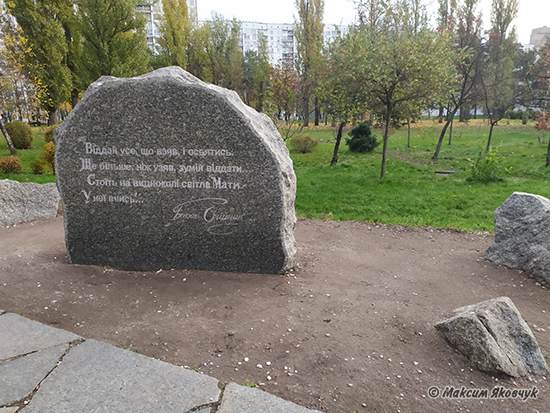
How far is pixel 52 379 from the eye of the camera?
2.53 m

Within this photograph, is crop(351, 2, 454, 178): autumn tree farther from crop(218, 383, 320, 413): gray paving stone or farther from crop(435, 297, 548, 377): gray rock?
crop(218, 383, 320, 413): gray paving stone

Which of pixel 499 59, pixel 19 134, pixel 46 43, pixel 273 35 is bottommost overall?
pixel 19 134

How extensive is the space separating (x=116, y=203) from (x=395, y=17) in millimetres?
13133

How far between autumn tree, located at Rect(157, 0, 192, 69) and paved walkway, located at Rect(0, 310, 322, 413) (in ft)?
99.4

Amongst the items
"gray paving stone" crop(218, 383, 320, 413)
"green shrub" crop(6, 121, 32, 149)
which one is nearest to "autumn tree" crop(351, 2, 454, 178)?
"gray paving stone" crop(218, 383, 320, 413)

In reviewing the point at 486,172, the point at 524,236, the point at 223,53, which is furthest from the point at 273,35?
the point at 524,236

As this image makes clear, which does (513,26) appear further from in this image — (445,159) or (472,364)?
(472,364)

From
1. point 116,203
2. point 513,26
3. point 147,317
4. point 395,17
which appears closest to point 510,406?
point 147,317

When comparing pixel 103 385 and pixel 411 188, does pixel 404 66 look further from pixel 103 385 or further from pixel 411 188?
pixel 103 385

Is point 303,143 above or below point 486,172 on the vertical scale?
above

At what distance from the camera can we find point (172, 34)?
1176 inches

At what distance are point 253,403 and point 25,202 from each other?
740 centimetres

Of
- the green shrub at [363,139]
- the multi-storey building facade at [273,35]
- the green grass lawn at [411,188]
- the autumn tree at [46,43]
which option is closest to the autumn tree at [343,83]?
the green grass lawn at [411,188]

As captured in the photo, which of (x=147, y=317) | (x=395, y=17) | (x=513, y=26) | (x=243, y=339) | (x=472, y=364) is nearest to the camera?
(x=472, y=364)
